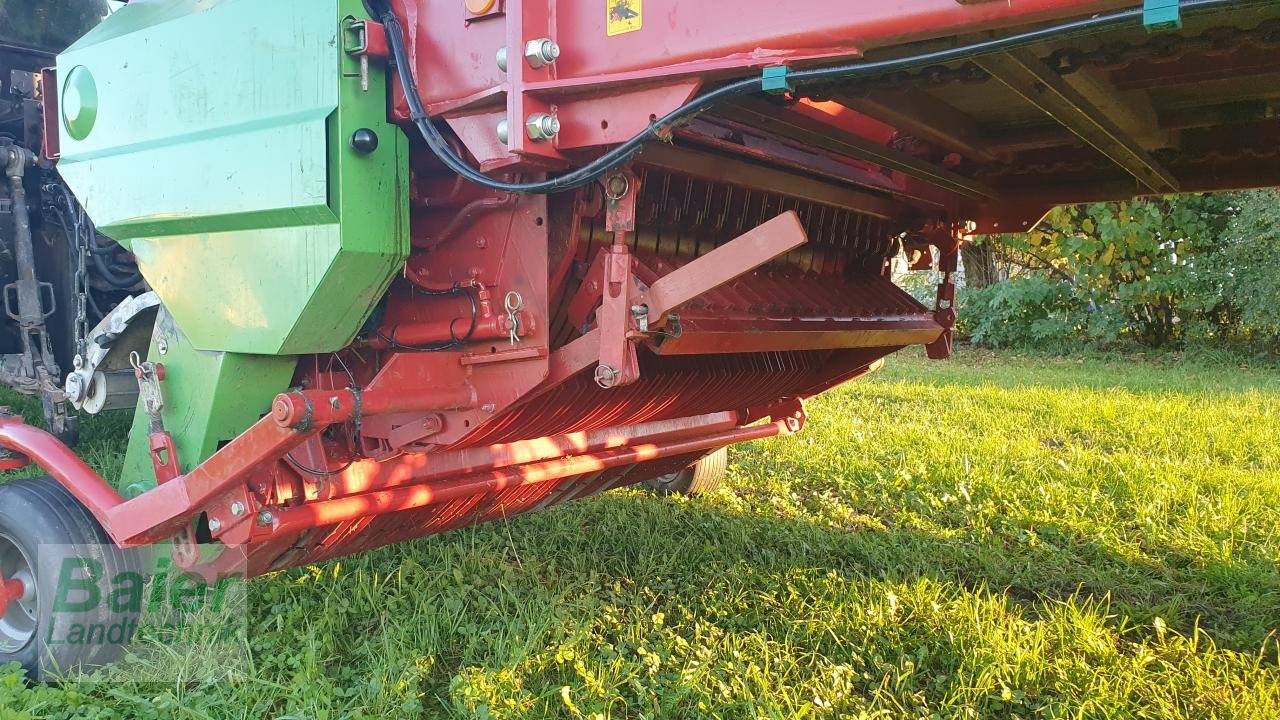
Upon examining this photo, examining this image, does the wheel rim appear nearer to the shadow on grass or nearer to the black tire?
the black tire

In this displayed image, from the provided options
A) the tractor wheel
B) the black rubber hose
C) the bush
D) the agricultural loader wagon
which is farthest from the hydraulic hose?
the bush

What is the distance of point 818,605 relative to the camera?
3.31 m

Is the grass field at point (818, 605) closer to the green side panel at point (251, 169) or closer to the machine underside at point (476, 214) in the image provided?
the machine underside at point (476, 214)

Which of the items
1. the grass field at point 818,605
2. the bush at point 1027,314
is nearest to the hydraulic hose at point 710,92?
the grass field at point 818,605

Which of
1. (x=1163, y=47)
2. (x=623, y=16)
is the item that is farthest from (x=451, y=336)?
(x=1163, y=47)

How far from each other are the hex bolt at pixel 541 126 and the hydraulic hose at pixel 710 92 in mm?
107

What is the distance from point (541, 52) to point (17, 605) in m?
2.45

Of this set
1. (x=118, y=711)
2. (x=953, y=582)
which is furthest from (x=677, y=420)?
(x=118, y=711)

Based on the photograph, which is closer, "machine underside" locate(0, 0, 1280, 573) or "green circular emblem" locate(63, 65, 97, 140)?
"machine underside" locate(0, 0, 1280, 573)

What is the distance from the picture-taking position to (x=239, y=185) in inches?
102

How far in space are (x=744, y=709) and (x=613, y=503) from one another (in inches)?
81.0

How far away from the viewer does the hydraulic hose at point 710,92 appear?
165 cm

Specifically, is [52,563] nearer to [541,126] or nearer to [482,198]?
[482,198]

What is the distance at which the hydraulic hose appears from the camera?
1.65 m
